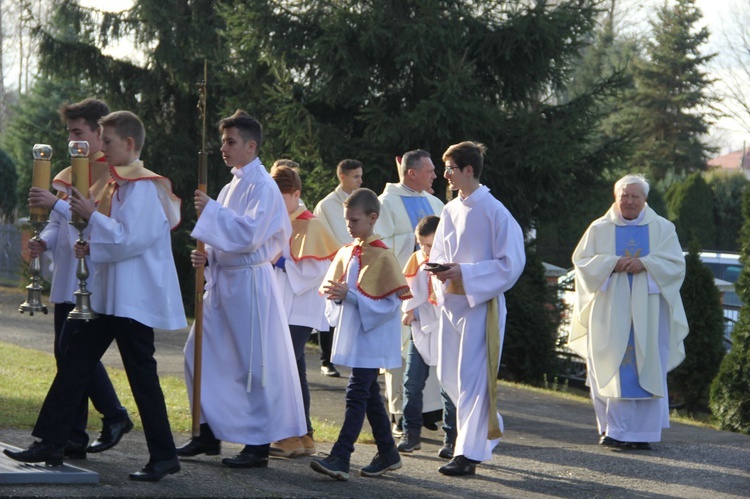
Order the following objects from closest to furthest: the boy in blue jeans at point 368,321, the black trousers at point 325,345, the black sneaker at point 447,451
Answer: the boy in blue jeans at point 368,321
the black sneaker at point 447,451
the black trousers at point 325,345

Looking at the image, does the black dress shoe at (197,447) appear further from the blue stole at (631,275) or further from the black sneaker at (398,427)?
the blue stole at (631,275)

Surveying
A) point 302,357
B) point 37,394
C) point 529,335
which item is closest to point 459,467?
point 302,357

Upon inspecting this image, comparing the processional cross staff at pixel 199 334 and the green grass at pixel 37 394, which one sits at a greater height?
the processional cross staff at pixel 199 334

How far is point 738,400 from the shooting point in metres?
10.4

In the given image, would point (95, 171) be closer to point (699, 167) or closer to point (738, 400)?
point (738, 400)

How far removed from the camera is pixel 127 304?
5613 millimetres

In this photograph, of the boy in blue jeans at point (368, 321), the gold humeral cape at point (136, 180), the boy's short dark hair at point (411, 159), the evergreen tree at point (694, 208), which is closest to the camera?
the gold humeral cape at point (136, 180)

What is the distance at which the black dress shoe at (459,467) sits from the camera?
6684mm

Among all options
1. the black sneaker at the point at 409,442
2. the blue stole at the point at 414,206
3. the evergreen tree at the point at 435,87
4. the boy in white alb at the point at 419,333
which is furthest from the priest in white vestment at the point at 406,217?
the evergreen tree at the point at 435,87

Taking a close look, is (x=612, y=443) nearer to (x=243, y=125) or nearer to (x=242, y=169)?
(x=242, y=169)

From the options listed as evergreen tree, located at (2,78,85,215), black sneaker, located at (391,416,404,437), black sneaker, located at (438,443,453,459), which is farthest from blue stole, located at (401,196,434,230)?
evergreen tree, located at (2,78,85,215)

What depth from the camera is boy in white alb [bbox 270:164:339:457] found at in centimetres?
757

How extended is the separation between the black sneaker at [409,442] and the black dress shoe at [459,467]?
847 mm

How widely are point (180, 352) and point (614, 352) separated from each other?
574 cm
